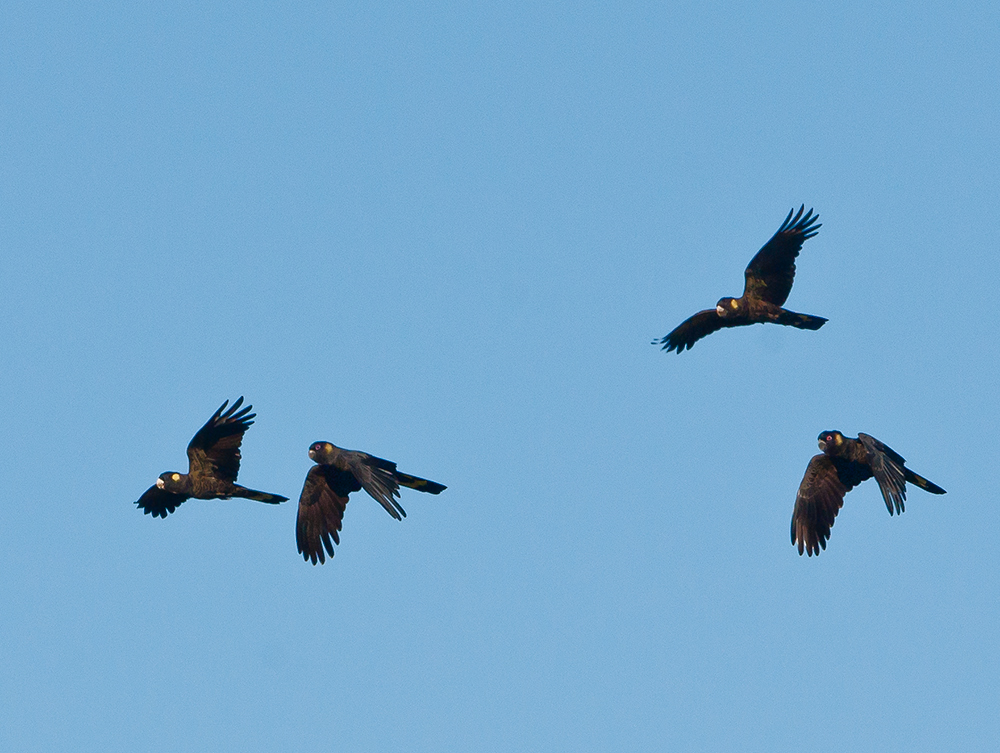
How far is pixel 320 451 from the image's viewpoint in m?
23.2

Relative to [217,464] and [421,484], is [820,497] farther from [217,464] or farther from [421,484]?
[217,464]

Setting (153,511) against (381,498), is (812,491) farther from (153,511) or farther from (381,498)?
(153,511)

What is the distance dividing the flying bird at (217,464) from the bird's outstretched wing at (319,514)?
436 millimetres

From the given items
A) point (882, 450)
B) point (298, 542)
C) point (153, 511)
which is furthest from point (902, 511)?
point (153, 511)

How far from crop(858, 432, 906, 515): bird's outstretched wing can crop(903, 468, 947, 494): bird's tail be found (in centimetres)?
11

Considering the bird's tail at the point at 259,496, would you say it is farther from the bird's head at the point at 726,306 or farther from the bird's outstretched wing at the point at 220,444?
the bird's head at the point at 726,306

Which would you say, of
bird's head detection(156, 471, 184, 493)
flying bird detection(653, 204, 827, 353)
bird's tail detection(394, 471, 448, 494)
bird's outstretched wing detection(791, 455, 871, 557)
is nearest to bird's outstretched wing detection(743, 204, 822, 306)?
flying bird detection(653, 204, 827, 353)

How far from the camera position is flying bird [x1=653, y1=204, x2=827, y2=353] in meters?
24.4

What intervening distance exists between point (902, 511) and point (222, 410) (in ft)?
33.7

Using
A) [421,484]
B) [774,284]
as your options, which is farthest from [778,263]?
[421,484]

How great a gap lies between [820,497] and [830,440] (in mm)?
1016

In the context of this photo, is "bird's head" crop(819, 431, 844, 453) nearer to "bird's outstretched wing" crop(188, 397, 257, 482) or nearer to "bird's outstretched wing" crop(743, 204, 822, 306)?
"bird's outstretched wing" crop(743, 204, 822, 306)

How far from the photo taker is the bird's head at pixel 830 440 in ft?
73.8

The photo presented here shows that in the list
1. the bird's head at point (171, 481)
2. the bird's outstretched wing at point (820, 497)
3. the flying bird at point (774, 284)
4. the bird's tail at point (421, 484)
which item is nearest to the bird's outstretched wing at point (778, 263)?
the flying bird at point (774, 284)
